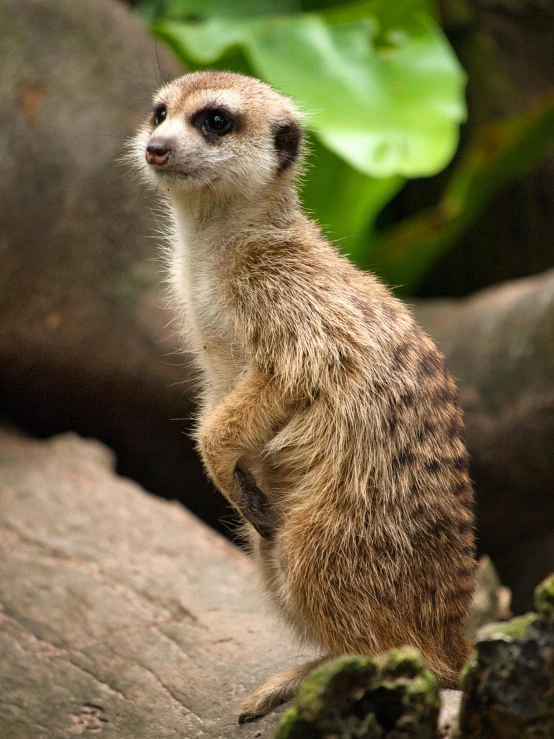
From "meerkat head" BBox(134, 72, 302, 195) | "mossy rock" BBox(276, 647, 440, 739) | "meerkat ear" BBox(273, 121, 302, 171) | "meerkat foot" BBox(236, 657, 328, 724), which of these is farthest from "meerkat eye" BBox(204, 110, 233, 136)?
"mossy rock" BBox(276, 647, 440, 739)

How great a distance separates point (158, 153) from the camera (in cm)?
248

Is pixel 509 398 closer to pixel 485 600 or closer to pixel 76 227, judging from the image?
pixel 485 600

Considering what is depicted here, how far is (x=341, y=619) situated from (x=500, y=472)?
2.83 m

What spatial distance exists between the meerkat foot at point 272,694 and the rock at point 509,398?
248 centimetres

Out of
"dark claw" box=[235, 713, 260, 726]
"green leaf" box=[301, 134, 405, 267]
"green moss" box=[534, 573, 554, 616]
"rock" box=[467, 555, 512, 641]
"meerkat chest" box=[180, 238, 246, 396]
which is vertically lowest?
"rock" box=[467, 555, 512, 641]

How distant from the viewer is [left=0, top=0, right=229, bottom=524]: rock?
471cm

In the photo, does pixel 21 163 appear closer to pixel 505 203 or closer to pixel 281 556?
pixel 281 556

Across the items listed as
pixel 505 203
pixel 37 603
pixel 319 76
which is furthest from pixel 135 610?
pixel 505 203

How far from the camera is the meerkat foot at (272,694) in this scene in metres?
2.33

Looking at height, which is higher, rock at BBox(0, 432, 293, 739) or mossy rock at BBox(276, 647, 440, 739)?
mossy rock at BBox(276, 647, 440, 739)

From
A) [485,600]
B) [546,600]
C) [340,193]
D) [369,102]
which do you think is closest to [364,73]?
[369,102]

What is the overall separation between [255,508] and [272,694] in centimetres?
49

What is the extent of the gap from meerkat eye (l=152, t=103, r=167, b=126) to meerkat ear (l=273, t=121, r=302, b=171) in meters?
0.37

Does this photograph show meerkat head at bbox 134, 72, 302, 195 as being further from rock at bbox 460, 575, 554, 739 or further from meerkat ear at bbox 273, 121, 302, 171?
rock at bbox 460, 575, 554, 739
